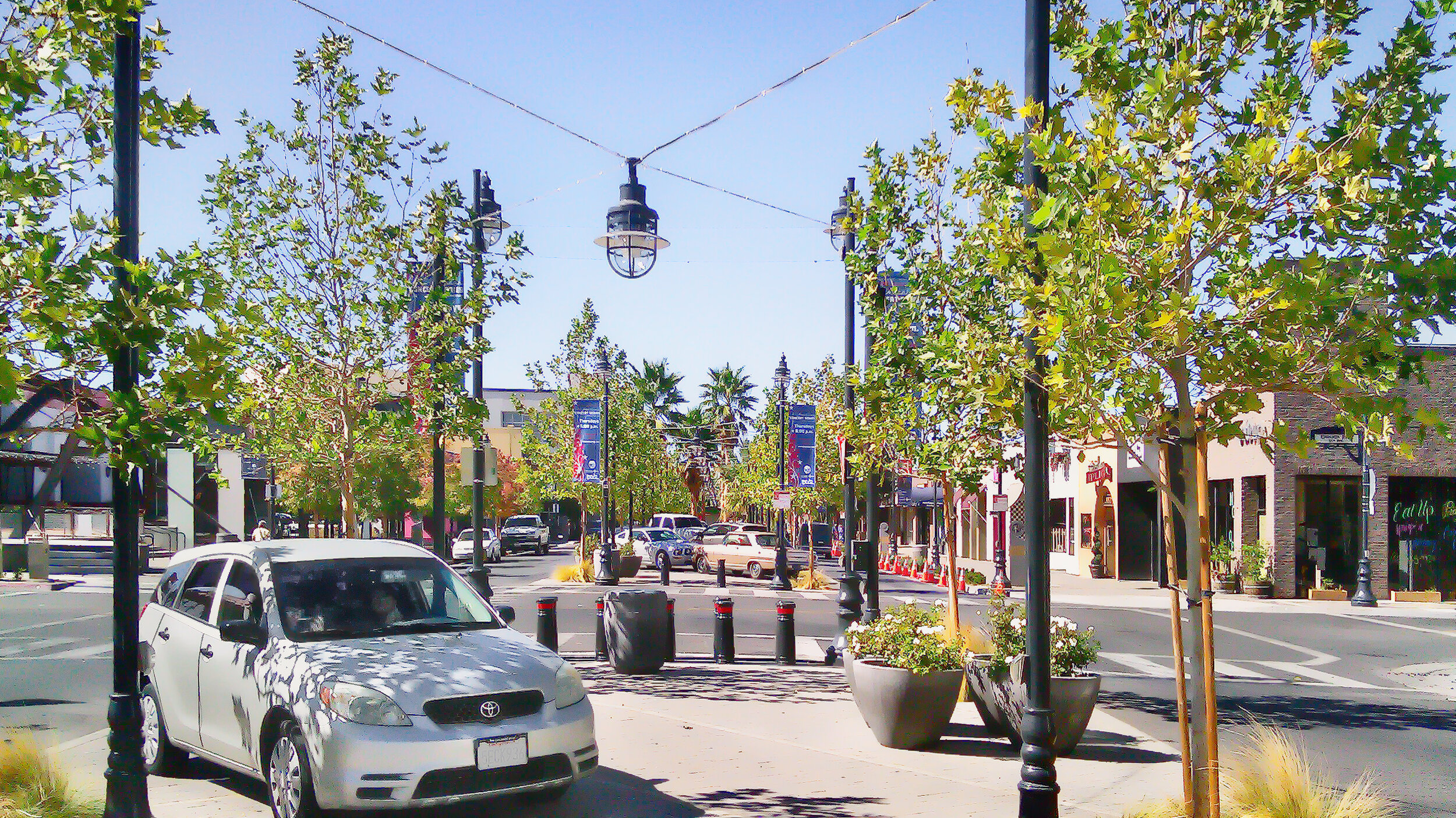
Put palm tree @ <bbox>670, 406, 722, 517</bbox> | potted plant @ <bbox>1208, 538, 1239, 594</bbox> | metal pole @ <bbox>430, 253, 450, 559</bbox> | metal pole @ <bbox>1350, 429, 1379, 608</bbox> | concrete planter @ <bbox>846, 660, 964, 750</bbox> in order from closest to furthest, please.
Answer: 1. concrete planter @ <bbox>846, 660, 964, 750</bbox>
2. metal pole @ <bbox>430, 253, 450, 559</bbox>
3. metal pole @ <bbox>1350, 429, 1379, 608</bbox>
4. potted plant @ <bbox>1208, 538, 1239, 594</bbox>
5. palm tree @ <bbox>670, 406, 722, 517</bbox>

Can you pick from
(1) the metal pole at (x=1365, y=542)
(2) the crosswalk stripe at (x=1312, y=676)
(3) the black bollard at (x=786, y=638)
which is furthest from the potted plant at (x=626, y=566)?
(2) the crosswalk stripe at (x=1312, y=676)

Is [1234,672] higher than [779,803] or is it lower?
lower

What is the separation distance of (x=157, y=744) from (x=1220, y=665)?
14.0 m

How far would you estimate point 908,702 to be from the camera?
363 inches

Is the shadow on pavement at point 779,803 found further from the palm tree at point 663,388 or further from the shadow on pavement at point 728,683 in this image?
the palm tree at point 663,388

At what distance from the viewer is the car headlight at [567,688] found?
686 centimetres

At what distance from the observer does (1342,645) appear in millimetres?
19953

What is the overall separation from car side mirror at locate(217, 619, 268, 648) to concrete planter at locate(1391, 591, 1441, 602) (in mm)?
30134

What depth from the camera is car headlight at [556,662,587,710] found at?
22.5ft

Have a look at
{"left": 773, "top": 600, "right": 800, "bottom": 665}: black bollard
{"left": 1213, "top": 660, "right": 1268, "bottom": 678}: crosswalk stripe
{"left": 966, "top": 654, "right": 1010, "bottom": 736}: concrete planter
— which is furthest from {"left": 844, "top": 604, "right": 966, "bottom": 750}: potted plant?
{"left": 1213, "top": 660, "right": 1268, "bottom": 678}: crosswalk stripe

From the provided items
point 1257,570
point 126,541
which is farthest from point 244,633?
point 1257,570

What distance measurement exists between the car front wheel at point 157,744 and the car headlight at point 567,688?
10.0 ft

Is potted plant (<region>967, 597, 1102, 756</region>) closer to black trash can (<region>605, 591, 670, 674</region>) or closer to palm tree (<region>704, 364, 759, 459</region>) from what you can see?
black trash can (<region>605, 591, 670, 674</region>)

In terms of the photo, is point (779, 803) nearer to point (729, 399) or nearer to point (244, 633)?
point (244, 633)
